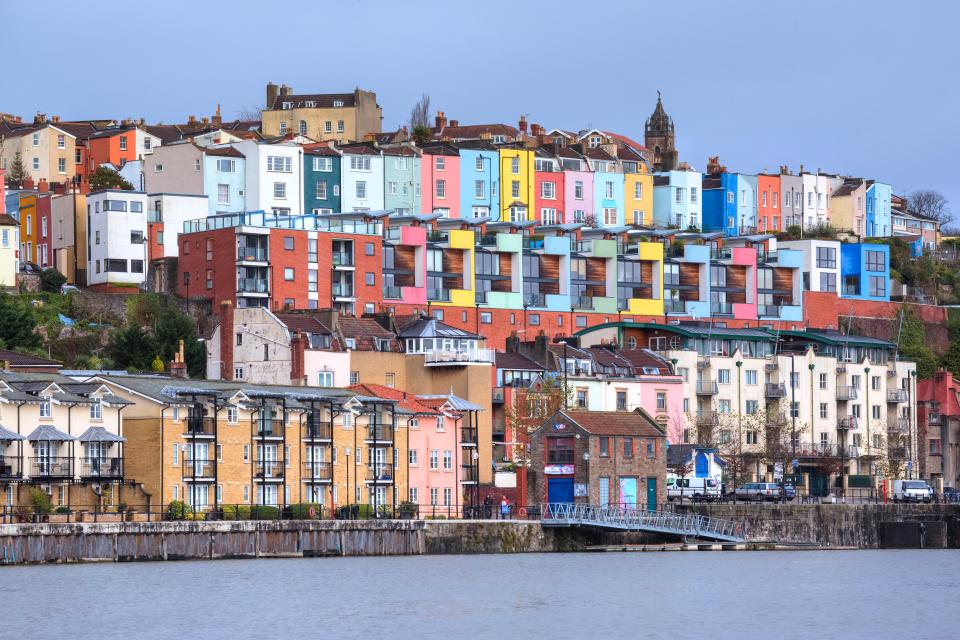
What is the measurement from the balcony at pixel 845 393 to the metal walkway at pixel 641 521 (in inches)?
1193

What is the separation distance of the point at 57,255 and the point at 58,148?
1241 inches

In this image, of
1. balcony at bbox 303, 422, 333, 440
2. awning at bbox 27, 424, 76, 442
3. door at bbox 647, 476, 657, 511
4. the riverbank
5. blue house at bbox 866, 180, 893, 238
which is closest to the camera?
the riverbank

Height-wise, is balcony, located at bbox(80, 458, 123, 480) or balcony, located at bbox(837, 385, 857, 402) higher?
balcony, located at bbox(837, 385, 857, 402)

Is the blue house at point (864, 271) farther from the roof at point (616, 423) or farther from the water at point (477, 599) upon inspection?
the water at point (477, 599)

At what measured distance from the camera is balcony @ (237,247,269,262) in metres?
124

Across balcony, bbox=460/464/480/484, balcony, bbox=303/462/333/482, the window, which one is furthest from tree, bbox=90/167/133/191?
balcony, bbox=303/462/333/482

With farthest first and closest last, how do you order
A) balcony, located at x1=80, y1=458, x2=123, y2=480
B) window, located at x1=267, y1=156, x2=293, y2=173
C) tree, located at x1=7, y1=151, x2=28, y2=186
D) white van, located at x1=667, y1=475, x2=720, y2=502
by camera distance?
tree, located at x1=7, y1=151, x2=28, y2=186, window, located at x1=267, y1=156, x2=293, y2=173, white van, located at x1=667, y1=475, x2=720, y2=502, balcony, located at x1=80, y1=458, x2=123, y2=480

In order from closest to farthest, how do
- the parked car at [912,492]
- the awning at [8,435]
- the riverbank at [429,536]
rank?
the riverbank at [429,536] < the awning at [8,435] < the parked car at [912,492]

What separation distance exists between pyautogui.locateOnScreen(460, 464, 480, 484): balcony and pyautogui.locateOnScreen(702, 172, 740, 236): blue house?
67.4 metres

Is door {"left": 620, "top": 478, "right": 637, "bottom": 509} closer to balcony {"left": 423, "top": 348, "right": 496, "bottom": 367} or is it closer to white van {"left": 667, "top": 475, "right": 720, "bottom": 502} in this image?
white van {"left": 667, "top": 475, "right": 720, "bottom": 502}

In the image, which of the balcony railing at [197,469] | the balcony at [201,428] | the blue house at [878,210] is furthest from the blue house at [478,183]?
the balcony railing at [197,469]

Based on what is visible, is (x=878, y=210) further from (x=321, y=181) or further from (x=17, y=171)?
(x=17, y=171)

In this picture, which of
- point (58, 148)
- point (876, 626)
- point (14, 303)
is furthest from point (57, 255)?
point (876, 626)

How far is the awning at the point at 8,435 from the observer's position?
84.4 meters
